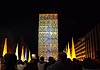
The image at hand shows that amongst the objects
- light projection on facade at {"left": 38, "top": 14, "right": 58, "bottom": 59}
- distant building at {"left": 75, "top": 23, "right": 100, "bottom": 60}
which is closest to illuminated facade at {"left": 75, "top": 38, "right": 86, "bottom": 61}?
light projection on facade at {"left": 38, "top": 14, "right": 58, "bottom": 59}

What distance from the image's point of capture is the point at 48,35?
86.8m

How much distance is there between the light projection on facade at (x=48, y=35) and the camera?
85.8 m

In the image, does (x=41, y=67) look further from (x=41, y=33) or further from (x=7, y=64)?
(x=41, y=33)

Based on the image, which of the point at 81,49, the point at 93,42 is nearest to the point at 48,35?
the point at 81,49

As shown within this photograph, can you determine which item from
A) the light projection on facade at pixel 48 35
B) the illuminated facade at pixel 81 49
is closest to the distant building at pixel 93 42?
the light projection on facade at pixel 48 35

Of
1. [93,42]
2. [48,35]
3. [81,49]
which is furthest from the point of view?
[81,49]

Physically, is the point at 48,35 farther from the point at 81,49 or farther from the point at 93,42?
the point at 93,42

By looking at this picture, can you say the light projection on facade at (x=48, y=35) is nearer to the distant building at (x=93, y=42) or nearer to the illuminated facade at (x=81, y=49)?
the illuminated facade at (x=81, y=49)

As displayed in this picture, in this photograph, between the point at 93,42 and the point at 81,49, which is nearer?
the point at 93,42

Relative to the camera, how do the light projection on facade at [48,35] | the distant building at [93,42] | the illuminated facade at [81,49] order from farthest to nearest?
the illuminated facade at [81,49] < the light projection on facade at [48,35] < the distant building at [93,42]

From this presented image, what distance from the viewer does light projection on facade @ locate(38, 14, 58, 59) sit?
85.8 metres

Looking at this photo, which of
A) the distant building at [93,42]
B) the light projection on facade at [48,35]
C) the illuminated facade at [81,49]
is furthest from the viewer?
the illuminated facade at [81,49]

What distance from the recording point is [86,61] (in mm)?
5891

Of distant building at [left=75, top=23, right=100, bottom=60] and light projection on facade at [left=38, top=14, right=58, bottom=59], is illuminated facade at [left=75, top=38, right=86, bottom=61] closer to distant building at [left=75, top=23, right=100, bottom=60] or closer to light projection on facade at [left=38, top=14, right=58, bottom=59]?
light projection on facade at [left=38, top=14, right=58, bottom=59]
